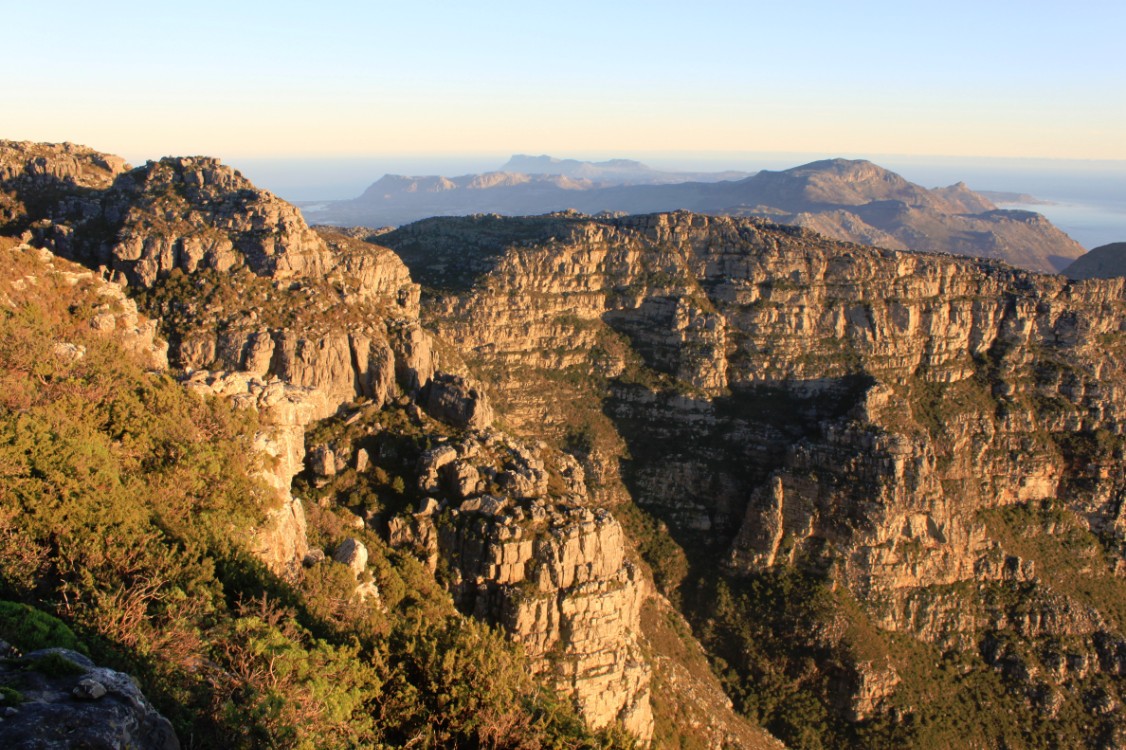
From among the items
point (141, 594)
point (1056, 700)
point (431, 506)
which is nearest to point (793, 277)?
point (1056, 700)

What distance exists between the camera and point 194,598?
20.5 meters

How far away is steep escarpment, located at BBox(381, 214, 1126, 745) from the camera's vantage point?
60500 millimetres

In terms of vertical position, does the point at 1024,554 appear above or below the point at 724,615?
above

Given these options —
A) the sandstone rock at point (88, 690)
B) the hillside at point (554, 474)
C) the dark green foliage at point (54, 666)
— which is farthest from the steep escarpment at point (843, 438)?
the sandstone rock at point (88, 690)

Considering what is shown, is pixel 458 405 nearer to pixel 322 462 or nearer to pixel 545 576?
pixel 322 462

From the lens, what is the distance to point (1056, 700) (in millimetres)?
58688

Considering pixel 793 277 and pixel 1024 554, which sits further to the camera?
pixel 793 277

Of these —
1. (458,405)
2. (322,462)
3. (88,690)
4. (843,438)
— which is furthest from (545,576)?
(843,438)

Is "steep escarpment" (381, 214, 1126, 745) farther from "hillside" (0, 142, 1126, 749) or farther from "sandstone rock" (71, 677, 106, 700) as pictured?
"sandstone rock" (71, 677, 106, 700)

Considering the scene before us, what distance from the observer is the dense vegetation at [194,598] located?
1714cm

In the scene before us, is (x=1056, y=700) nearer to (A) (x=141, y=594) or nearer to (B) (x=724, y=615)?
(B) (x=724, y=615)

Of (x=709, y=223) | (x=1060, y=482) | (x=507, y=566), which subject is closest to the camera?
(x=507, y=566)

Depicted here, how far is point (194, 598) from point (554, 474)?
29.3m

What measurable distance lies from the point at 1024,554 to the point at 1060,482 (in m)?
10.7
